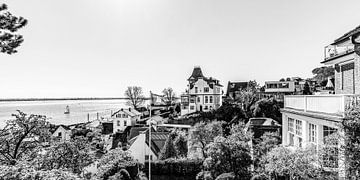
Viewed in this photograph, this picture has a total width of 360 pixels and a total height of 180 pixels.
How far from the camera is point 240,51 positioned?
22094 millimetres

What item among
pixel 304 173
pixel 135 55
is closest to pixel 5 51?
pixel 304 173

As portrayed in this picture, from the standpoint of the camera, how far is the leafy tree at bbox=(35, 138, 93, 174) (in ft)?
24.2

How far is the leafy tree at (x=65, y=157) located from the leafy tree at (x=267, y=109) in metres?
33.5

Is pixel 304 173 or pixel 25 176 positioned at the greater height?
pixel 25 176

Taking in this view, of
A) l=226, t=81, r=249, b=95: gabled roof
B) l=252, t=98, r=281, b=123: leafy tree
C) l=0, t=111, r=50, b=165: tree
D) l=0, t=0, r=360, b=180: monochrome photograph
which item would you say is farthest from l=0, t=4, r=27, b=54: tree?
l=226, t=81, r=249, b=95: gabled roof

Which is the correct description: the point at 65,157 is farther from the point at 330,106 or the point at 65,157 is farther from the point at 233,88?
the point at 233,88

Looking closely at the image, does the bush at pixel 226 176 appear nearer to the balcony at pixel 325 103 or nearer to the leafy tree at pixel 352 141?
the balcony at pixel 325 103

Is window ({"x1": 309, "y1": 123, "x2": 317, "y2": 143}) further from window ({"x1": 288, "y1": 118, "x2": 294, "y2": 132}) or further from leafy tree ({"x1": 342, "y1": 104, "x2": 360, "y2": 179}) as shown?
leafy tree ({"x1": 342, "y1": 104, "x2": 360, "y2": 179})

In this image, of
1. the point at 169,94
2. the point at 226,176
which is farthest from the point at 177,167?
the point at 169,94

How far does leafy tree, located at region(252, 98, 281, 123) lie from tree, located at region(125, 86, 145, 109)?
42600 mm

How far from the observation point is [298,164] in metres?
6.61

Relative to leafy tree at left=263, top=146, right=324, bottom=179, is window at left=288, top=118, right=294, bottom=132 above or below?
above

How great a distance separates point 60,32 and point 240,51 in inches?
608

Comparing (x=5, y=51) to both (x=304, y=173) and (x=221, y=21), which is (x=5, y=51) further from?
(x=221, y=21)
